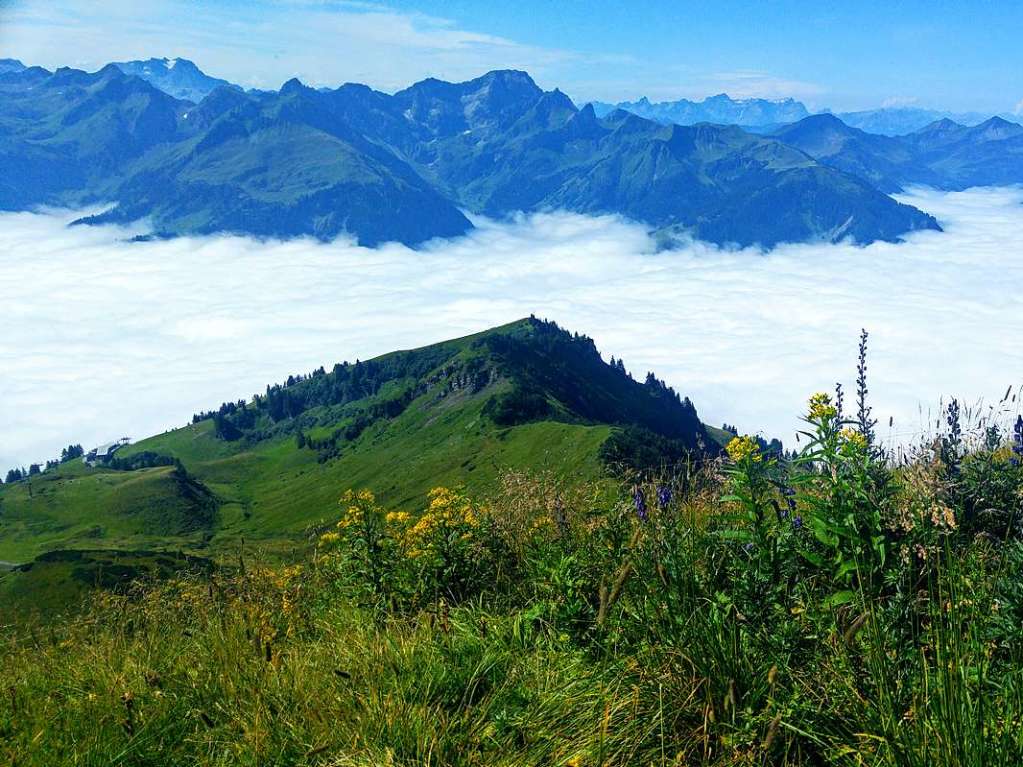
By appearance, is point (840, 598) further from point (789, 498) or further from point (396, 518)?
point (396, 518)

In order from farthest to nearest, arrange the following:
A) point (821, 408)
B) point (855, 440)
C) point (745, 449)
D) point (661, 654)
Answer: point (821, 408) → point (745, 449) → point (855, 440) → point (661, 654)

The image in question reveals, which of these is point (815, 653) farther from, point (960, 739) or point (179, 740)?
point (179, 740)

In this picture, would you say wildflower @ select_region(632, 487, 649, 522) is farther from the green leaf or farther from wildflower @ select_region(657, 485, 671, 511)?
the green leaf

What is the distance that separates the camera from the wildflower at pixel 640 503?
309 inches

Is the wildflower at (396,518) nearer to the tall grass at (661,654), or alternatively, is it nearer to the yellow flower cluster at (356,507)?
the yellow flower cluster at (356,507)

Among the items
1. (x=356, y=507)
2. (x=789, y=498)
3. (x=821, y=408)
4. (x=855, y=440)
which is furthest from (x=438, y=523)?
(x=855, y=440)

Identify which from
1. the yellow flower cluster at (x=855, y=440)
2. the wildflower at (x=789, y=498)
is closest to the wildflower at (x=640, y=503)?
the wildflower at (x=789, y=498)

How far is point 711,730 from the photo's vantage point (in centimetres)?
525

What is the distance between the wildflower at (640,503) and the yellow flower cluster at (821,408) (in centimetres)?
200

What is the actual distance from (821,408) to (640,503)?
7.24ft

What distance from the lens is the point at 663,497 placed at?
317 inches

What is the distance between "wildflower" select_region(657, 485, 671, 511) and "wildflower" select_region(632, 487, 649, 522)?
6.4 inches

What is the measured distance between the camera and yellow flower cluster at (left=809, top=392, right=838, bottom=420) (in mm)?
6723

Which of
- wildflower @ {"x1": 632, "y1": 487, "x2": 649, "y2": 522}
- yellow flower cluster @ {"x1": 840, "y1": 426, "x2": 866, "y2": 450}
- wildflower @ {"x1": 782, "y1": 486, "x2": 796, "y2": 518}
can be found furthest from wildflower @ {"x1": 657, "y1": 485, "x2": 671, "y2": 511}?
yellow flower cluster @ {"x1": 840, "y1": 426, "x2": 866, "y2": 450}
